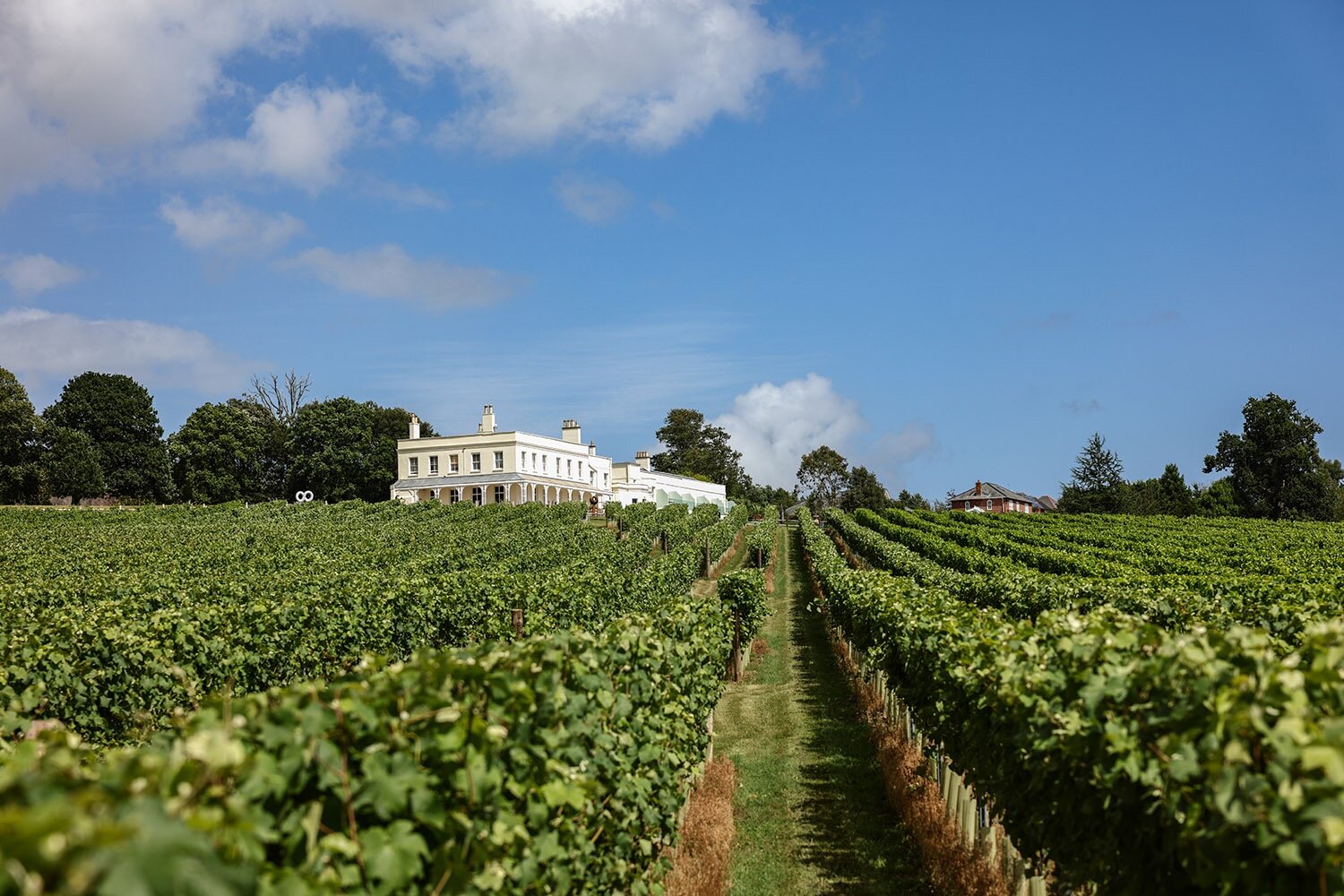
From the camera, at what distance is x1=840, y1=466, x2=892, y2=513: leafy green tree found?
4205 inches

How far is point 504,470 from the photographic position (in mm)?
72750

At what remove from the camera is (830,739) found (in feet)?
44.5

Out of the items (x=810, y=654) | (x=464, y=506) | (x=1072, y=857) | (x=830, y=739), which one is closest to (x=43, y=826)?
(x=1072, y=857)

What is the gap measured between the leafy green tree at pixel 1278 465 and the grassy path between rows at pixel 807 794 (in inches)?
3272

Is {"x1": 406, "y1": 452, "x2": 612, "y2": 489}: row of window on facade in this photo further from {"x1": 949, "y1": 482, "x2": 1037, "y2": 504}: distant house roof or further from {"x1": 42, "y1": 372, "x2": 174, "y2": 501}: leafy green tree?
{"x1": 949, "y1": 482, "x2": 1037, "y2": 504}: distant house roof

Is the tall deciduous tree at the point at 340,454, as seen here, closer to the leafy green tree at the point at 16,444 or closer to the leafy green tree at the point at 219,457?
the leafy green tree at the point at 219,457

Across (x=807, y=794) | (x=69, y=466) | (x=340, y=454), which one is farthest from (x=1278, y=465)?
(x=69, y=466)

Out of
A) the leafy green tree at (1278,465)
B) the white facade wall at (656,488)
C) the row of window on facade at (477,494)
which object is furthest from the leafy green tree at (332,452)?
the leafy green tree at (1278,465)

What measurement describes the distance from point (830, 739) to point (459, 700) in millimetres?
10712

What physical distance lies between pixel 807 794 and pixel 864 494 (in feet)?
331

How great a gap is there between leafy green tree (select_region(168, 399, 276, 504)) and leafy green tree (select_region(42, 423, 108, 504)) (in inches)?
277

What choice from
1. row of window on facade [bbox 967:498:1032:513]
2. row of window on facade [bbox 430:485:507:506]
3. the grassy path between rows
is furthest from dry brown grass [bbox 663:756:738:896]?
row of window on facade [bbox 967:498:1032:513]

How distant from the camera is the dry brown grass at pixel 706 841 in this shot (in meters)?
7.74

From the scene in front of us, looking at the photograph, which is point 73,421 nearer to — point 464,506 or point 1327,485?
point 464,506
